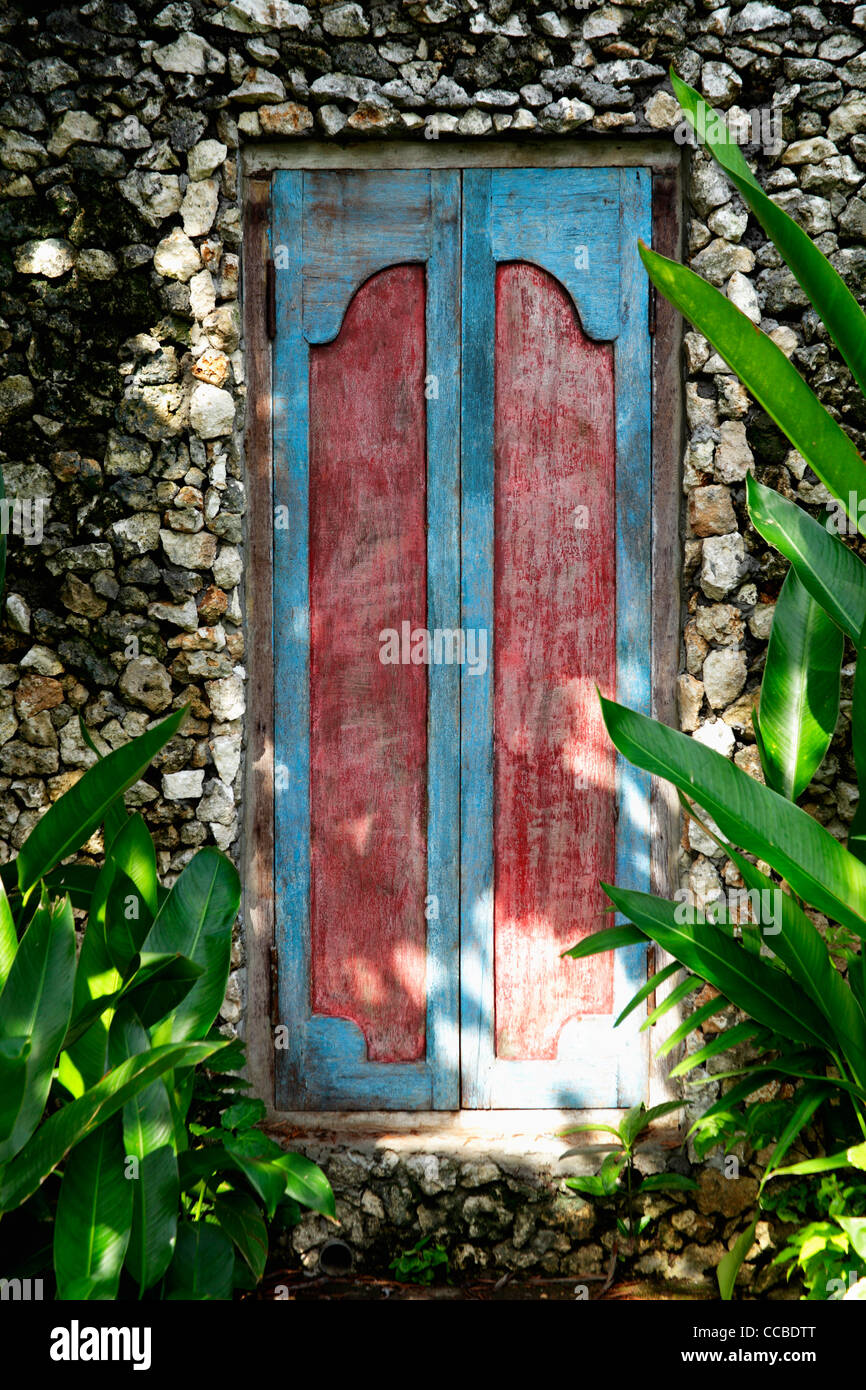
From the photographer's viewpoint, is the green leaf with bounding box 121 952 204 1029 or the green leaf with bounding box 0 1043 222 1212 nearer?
the green leaf with bounding box 0 1043 222 1212

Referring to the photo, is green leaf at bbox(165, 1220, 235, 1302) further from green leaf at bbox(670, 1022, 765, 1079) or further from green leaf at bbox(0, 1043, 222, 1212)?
green leaf at bbox(670, 1022, 765, 1079)

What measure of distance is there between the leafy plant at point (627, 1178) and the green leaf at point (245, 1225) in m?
0.74

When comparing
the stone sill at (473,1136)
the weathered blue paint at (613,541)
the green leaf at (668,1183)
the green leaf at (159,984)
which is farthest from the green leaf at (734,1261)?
the green leaf at (159,984)

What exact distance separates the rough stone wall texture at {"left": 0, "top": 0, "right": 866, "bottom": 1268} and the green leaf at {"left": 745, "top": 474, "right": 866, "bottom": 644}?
1.31 feet

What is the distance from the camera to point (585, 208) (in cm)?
251

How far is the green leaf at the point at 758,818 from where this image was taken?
1699mm

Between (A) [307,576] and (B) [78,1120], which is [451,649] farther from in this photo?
(B) [78,1120]

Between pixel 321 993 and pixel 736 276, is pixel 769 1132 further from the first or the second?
pixel 736 276

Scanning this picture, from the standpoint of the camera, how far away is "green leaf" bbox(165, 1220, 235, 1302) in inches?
72.3

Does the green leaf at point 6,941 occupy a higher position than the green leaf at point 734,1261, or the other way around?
the green leaf at point 6,941

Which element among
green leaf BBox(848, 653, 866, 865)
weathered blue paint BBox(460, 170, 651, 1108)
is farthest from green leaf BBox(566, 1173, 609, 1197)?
green leaf BBox(848, 653, 866, 865)

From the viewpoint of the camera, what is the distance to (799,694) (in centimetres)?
213

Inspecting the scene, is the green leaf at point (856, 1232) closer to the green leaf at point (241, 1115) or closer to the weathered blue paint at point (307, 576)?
the weathered blue paint at point (307, 576)

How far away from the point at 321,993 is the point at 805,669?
4.67 feet
